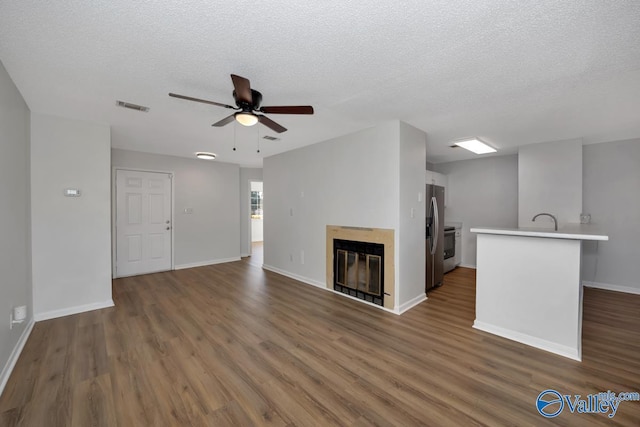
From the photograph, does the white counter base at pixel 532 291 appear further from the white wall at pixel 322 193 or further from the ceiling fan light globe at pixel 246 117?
the ceiling fan light globe at pixel 246 117

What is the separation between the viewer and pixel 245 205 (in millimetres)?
7160

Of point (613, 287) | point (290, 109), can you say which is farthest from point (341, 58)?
point (613, 287)

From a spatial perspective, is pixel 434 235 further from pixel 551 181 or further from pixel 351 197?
pixel 551 181

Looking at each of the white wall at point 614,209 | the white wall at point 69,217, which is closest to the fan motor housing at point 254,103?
the white wall at point 69,217

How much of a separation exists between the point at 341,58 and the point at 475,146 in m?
3.67

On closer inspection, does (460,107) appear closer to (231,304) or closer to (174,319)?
(231,304)

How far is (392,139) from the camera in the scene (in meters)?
3.34

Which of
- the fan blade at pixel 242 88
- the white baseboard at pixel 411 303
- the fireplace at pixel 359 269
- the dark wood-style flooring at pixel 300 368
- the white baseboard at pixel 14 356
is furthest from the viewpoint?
the fireplace at pixel 359 269

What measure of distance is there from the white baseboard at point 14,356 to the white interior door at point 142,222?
2328 millimetres

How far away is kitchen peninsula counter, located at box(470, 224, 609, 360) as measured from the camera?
2.34 metres

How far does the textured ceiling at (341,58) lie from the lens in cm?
151

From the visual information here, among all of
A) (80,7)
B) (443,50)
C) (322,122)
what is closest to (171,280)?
(322,122)

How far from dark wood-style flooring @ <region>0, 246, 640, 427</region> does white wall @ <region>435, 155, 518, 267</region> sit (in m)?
2.22

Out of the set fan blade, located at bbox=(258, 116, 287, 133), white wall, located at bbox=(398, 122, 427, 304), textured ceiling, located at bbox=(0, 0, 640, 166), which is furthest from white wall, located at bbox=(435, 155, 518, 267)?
fan blade, located at bbox=(258, 116, 287, 133)
